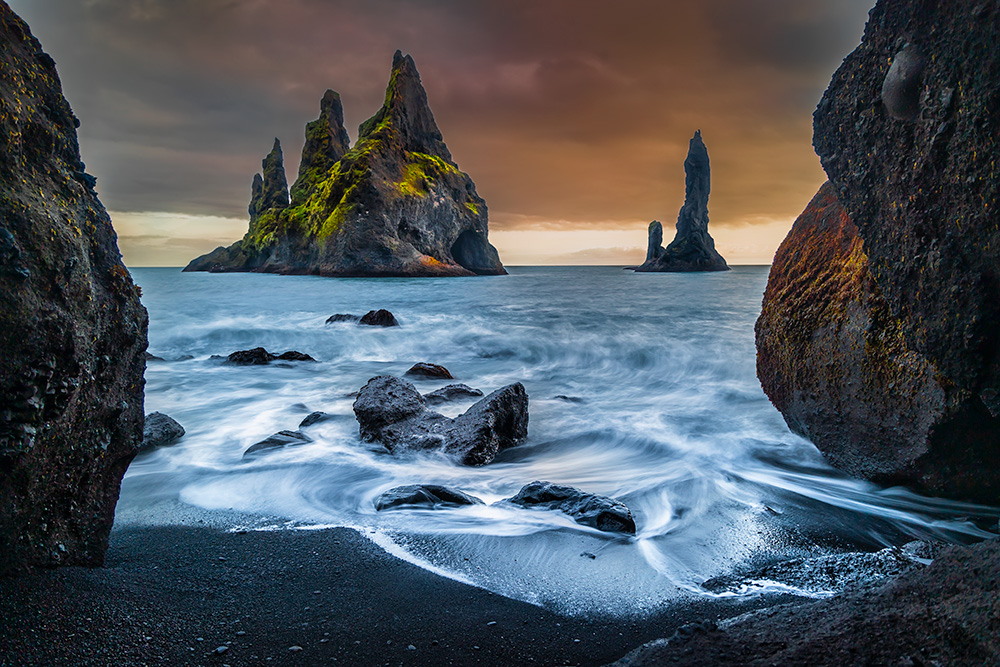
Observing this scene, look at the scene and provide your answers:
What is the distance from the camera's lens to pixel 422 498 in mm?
3541

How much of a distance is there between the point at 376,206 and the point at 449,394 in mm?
49798

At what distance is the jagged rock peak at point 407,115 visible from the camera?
206 ft

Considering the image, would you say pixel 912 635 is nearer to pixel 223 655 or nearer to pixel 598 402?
pixel 223 655

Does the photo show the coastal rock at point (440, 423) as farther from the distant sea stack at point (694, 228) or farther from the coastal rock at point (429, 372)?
the distant sea stack at point (694, 228)

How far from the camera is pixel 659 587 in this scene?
2.58 m

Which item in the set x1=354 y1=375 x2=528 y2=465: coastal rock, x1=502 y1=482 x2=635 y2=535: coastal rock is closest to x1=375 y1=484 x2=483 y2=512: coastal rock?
x1=502 y1=482 x2=635 y2=535: coastal rock

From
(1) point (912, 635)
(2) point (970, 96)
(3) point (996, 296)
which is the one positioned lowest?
(1) point (912, 635)

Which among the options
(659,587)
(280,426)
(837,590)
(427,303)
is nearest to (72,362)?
(659,587)

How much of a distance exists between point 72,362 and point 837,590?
3393 millimetres

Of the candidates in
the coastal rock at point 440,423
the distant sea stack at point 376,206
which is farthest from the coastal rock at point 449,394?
the distant sea stack at point 376,206

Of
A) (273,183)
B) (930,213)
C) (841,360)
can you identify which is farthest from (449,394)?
(273,183)

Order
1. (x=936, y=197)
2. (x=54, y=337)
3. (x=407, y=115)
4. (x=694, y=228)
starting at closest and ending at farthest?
(x=54, y=337) < (x=936, y=197) < (x=407, y=115) < (x=694, y=228)

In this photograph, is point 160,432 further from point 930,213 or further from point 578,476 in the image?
point 930,213

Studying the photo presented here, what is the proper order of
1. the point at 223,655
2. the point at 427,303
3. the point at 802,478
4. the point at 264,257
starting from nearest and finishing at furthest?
the point at 223,655 → the point at 802,478 → the point at 427,303 → the point at 264,257
